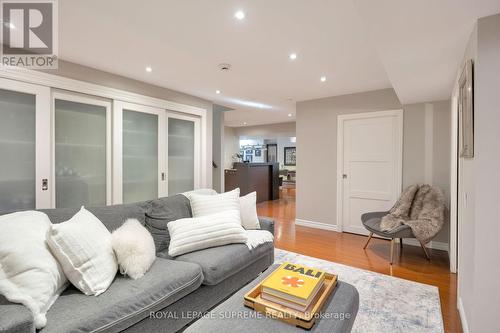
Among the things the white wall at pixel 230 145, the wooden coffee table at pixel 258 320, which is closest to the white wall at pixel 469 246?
the wooden coffee table at pixel 258 320

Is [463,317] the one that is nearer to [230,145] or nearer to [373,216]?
[373,216]

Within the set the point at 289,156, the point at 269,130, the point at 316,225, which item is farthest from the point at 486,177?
the point at 289,156

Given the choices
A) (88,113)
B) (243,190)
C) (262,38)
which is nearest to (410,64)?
(262,38)

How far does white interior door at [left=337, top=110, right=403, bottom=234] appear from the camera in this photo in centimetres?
393

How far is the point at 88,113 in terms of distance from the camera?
3.27 m

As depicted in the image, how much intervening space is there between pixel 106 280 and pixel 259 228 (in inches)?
60.3

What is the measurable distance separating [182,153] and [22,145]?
211 cm

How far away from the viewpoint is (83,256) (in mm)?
1475

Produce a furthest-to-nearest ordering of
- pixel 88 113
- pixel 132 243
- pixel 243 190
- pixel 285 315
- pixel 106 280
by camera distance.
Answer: pixel 243 190
pixel 88 113
pixel 132 243
pixel 106 280
pixel 285 315

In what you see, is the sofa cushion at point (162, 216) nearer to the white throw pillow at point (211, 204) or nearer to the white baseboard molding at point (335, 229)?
the white throw pillow at point (211, 204)

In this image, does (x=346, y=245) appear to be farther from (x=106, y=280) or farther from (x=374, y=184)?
(x=106, y=280)

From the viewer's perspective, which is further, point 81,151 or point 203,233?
point 81,151

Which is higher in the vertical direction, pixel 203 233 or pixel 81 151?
pixel 81 151

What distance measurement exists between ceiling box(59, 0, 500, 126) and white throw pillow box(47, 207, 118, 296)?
1.63 metres
